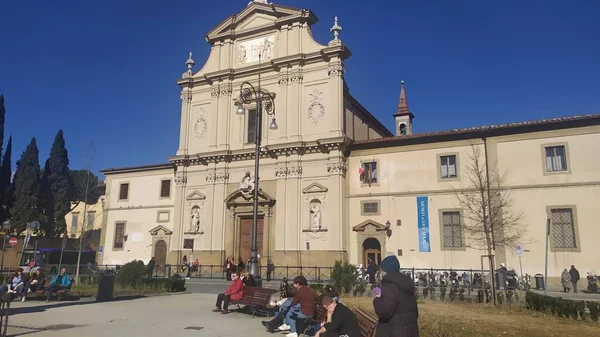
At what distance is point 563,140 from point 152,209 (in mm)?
33495

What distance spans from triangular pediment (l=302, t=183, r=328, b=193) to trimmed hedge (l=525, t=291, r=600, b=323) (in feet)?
63.9

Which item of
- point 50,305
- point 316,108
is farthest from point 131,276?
point 316,108

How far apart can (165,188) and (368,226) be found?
19.9 meters

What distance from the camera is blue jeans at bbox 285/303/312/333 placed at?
10414 mm

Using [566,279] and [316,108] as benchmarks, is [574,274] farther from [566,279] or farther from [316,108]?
[316,108]

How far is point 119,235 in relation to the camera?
1650 inches

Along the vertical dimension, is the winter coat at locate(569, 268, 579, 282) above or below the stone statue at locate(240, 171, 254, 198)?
below

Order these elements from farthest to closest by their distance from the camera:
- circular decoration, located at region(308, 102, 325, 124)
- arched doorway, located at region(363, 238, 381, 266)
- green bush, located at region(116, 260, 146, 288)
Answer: circular decoration, located at region(308, 102, 325, 124)
arched doorway, located at region(363, 238, 381, 266)
green bush, located at region(116, 260, 146, 288)

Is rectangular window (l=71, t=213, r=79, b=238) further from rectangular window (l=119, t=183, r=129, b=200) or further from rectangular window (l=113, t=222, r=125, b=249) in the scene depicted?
rectangular window (l=113, t=222, r=125, b=249)

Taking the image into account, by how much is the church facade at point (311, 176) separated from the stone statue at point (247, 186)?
0.40 feet

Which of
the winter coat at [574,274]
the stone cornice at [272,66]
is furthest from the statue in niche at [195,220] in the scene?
the winter coat at [574,274]

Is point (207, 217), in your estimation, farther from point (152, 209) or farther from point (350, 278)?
point (350, 278)

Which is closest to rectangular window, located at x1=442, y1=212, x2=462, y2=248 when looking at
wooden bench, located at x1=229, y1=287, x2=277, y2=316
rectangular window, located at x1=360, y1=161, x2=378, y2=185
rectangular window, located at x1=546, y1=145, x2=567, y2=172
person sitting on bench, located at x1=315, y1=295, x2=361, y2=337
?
rectangular window, located at x1=360, y1=161, x2=378, y2=185

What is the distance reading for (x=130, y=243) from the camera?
134 feet
